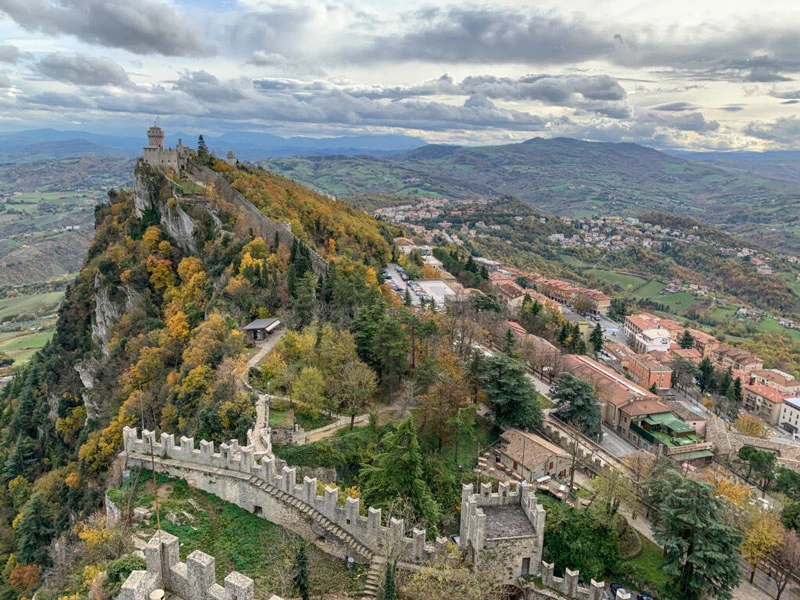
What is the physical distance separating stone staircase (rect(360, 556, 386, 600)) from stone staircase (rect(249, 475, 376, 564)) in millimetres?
141

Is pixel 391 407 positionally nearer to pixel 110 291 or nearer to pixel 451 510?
pixel 451 510

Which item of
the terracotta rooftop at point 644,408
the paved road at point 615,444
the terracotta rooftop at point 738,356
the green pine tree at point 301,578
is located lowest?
the terracotta rooftop at point 738,356

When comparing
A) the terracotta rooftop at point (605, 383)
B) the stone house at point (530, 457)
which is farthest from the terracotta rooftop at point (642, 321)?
the stone house at point (530, 457)

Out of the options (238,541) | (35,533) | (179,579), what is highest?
(179,579)

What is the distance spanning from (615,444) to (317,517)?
102 feet

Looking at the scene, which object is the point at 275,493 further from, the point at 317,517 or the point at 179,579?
the point at 179,579

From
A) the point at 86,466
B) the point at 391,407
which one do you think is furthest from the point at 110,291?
the point at 391,407

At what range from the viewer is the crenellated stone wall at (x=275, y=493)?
1945cm

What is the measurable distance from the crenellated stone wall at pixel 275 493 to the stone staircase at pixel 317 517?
3 cm

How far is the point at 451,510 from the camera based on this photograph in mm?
26234

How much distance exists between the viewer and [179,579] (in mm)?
10945

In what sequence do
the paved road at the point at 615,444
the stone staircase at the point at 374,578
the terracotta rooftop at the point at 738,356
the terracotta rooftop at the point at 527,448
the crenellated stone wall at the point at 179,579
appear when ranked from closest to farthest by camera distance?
the crenellated stone wall at the point at 179,579, the stone staircase at the point at 374,578, the terracotta rooftop at the point at 527,448, the paved road at the point at 615,444, the terracotta rooftop at the point at 738,356

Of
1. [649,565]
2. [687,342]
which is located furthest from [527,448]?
[687,342]

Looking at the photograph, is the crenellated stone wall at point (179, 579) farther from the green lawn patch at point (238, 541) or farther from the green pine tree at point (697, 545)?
the green pine tree at point (697, 545)
